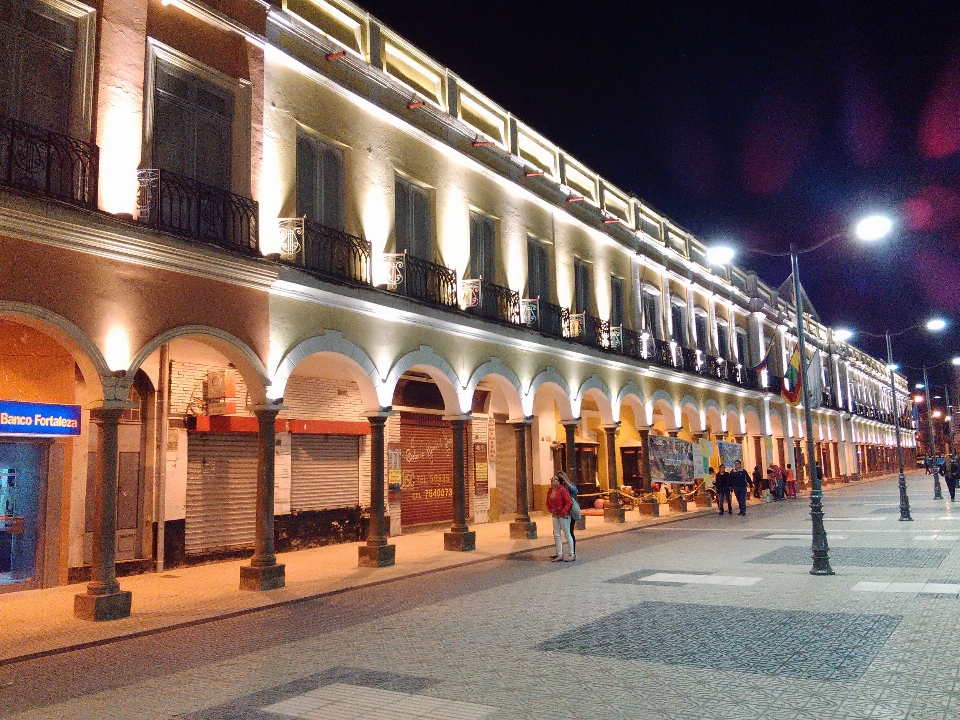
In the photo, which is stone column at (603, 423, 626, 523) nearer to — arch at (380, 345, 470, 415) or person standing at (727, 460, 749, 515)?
person standing at (727, 460, 749, 515)

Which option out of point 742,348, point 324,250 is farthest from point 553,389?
point 742,348

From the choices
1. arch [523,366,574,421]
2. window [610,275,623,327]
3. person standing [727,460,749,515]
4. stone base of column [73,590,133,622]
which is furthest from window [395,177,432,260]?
person standing [727,460,749,515]

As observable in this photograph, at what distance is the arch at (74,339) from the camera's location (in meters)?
9.39

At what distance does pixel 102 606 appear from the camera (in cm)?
988

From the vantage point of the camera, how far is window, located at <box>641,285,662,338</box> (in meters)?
27.9

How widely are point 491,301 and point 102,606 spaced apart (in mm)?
11051

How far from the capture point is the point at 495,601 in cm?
1072

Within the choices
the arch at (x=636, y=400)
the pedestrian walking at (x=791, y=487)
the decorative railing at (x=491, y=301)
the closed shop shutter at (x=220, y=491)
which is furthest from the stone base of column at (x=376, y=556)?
the pedestrian walking at (x=791, y=487)

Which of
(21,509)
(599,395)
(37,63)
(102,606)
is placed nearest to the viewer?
(102,606)

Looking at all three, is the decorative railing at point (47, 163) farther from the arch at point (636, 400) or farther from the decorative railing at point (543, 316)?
the arch at point (636, 400)

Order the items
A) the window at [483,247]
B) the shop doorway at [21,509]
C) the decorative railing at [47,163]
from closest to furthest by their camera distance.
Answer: the decorative railing at [47,163]
the shop doorway at [21,509]
the window at [483,247]

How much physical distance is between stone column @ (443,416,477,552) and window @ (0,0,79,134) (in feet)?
31.3

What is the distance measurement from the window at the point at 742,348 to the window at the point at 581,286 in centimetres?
1660

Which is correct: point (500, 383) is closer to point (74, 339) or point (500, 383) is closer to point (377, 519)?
point (377, 519)
